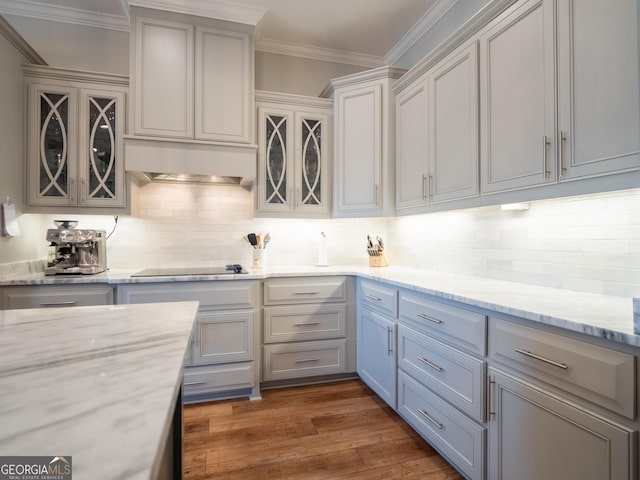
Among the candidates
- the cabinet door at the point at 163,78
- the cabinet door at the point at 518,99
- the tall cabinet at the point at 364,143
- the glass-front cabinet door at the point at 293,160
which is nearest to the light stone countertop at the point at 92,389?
the cabinet door at the point at 518,99

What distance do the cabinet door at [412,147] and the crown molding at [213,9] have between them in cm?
128

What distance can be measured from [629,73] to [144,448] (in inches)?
66.9

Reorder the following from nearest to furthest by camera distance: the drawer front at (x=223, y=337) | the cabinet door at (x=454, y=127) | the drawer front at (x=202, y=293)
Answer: the cabinet door at (x=454, y=127), the drawer front at (x=202, y=293), the drawer front at (x=223, y=337)

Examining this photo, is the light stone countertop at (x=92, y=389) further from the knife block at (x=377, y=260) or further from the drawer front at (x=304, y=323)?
the knife block at (x=377, y=260)

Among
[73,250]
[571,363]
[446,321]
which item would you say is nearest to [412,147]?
[446,321]

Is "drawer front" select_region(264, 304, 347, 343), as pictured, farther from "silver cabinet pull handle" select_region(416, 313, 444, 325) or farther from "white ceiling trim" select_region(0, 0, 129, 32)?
"white ceiling trim" select_region(0, 0, 129, 32)

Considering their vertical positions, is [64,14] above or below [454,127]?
above

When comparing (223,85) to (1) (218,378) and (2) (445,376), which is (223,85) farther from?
(2) (445,376)

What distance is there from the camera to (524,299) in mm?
1402

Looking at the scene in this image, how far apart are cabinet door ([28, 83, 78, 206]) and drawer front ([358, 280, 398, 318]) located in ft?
7.13

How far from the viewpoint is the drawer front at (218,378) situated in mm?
2275

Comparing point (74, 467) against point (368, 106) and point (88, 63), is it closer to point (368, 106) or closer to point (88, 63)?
point (368, 106)

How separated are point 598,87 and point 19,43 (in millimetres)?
3274

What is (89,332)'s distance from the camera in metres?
0.82
